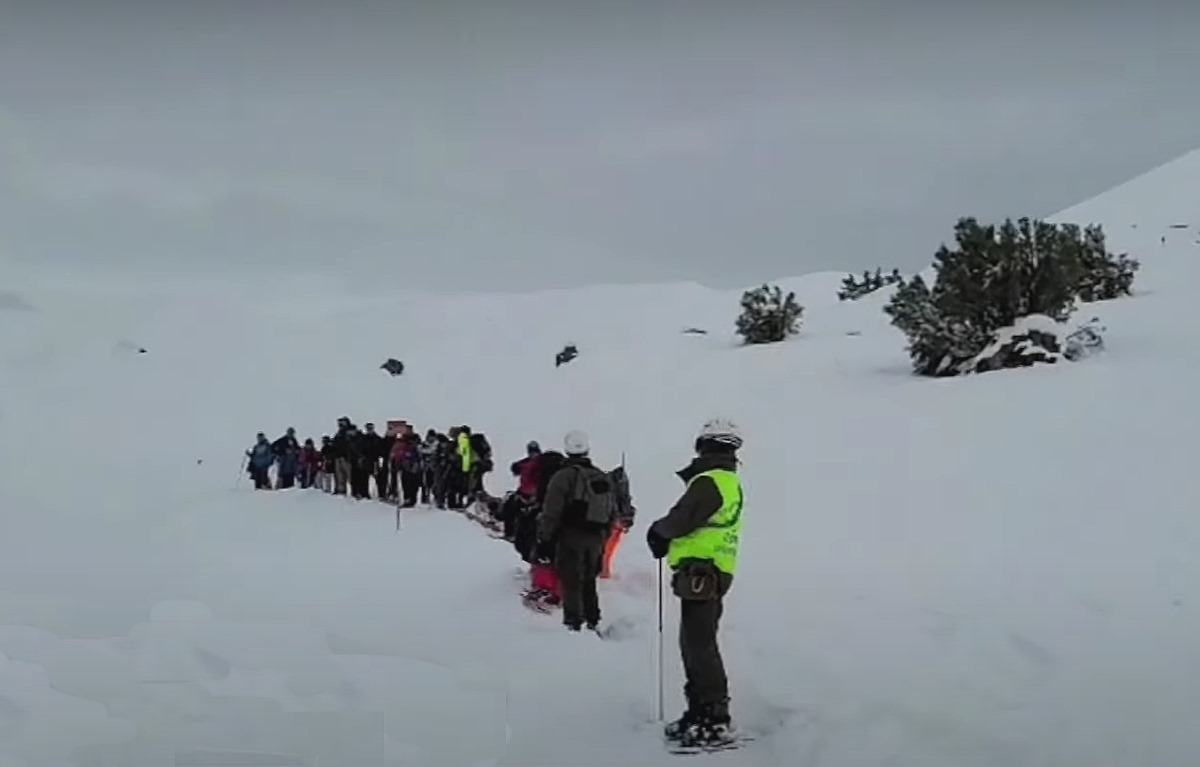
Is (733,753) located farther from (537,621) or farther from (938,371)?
(938,371)

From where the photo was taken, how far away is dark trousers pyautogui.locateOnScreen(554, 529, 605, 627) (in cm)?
859

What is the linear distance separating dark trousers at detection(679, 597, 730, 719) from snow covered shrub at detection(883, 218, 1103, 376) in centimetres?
1535

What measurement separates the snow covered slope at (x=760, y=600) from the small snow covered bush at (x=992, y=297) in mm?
916

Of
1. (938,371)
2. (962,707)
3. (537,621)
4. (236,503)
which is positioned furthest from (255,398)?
(962,707)

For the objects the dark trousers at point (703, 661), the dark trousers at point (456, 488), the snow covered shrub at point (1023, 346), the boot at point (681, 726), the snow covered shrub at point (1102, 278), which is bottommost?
the boot at point (681, 726)

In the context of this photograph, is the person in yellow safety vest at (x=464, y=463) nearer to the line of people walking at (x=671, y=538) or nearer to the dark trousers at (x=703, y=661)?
the line of people walking at (x=671, y=538)

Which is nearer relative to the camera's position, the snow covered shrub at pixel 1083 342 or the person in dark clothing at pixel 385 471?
the person in dark clothing at pixel 385 471

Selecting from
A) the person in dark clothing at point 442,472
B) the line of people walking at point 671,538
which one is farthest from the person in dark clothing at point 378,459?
the line of people walking at point 671,538

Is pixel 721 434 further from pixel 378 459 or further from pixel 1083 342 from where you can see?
pixel 1083 342

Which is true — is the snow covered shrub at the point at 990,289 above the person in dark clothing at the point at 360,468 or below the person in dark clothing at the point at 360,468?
above

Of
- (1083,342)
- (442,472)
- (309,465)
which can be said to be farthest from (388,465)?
(1083,342)

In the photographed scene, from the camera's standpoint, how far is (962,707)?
682cm

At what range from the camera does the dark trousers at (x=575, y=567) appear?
28.2 feet

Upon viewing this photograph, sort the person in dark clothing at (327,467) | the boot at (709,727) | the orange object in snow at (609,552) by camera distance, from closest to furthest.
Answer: the boot at (709,727), the orange object in snow at (609,552), the person in dark clothing at (327,467)
